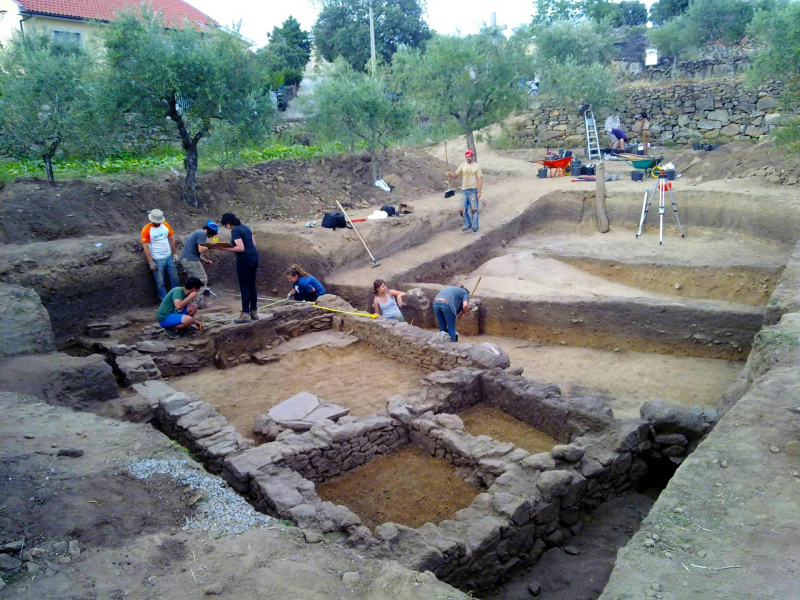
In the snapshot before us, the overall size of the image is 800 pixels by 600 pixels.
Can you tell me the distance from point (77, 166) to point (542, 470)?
12.5 meters

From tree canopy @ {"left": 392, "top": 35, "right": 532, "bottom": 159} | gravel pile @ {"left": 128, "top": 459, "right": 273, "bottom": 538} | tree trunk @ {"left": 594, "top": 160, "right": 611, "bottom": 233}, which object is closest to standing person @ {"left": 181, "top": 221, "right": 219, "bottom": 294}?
gravel pile @ {"left": 128, "top": 459, "right": 273, "bottom": 538}

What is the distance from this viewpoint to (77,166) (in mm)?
13938

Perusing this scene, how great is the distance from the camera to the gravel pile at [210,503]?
4.43m

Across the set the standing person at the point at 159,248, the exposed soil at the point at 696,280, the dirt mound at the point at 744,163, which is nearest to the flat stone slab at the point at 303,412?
the standing person at the point at 159,248

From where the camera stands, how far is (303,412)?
23.9 ft

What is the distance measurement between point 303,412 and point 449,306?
3.21 meters

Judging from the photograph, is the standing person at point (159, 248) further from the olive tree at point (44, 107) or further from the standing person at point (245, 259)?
the olive tree at point (44, 107)

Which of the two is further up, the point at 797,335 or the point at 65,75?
the point at 65,75

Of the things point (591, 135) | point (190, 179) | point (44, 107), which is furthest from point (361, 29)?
point (44, 107)

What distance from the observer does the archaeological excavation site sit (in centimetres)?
395

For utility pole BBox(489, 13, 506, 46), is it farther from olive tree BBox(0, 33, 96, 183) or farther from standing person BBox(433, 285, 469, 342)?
standing person BBox(433, 285, 469, 342)

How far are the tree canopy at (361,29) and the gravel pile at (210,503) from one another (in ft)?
102

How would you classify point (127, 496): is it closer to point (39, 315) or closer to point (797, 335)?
point (39, 315)

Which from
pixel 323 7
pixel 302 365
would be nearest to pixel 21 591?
pixel 302 365
